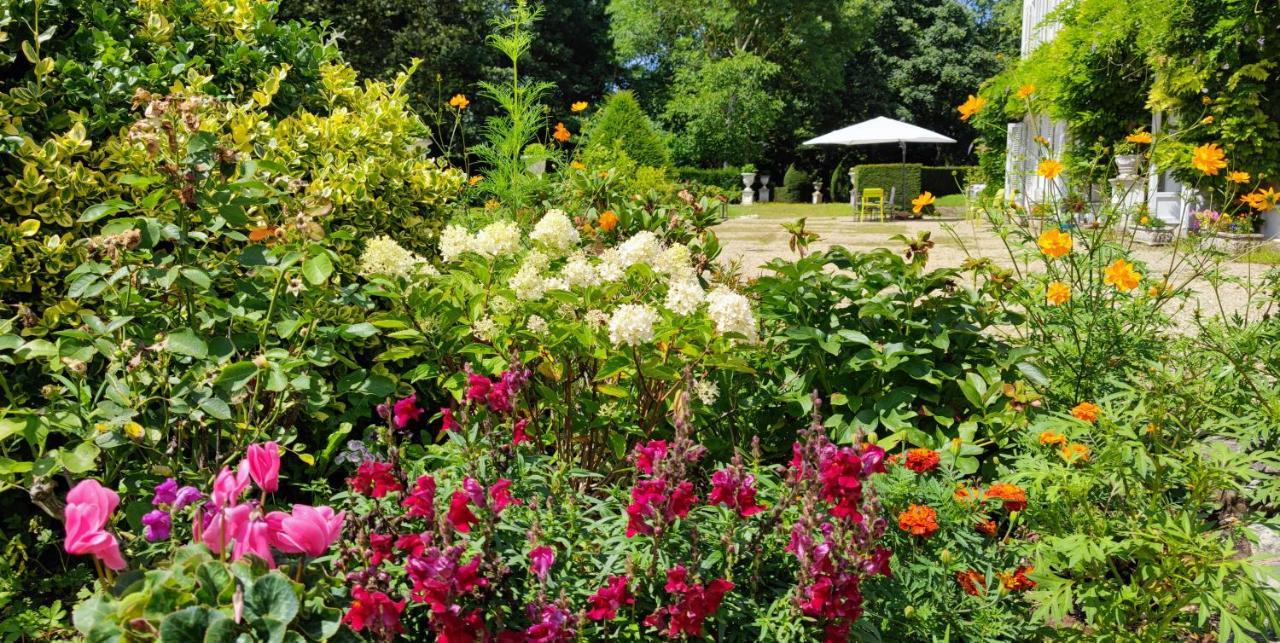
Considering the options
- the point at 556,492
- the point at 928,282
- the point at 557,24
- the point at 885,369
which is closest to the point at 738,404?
the point at 885,369

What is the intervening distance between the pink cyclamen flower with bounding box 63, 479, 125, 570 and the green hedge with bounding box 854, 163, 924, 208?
58.5 feet

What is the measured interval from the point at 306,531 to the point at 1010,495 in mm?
1319

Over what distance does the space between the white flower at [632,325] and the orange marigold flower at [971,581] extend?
2.74ft

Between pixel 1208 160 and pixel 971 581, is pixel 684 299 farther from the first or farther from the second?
pixel 1208 160

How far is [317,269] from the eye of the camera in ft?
6.21

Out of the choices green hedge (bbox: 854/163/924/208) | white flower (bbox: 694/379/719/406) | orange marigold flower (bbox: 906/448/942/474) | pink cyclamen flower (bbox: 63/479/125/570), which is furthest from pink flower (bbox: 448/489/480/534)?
green hedge (bbox: 854/163/924/208)

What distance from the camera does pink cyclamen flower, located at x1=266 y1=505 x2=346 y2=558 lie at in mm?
1054

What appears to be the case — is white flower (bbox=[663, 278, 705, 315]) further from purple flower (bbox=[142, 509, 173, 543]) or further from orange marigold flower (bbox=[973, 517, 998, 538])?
purple flower (bbox=[142, 509, 173, 543])

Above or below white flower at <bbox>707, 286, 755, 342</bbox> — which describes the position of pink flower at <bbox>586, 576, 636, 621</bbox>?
below

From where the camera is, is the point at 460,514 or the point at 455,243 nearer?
the point at 460,514

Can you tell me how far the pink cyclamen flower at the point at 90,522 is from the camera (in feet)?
3.44

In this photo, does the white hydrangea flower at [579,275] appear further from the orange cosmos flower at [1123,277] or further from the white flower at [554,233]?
the orange cosmos flower at [1123,277]

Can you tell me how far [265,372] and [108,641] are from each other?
931 mm

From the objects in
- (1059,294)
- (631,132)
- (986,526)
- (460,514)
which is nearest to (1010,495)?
(986,526)
